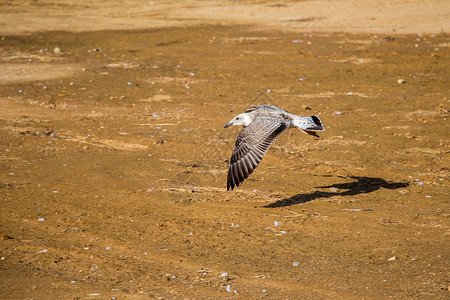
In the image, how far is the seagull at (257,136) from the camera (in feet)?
20.6

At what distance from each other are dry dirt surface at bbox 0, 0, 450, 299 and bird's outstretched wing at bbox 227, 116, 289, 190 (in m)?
0.42

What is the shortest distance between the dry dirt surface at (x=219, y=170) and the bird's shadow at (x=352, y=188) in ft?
0.10

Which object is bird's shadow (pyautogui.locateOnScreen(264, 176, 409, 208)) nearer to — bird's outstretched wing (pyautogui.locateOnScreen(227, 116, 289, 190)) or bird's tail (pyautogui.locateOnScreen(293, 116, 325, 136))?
bird's outstretched wing (pyautogui.locateOnScreen(227, 116, 289, 190))

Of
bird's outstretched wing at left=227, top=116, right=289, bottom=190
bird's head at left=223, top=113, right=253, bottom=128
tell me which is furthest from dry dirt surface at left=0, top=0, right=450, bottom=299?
bird's head at left=223, top=113, right=253, bottom=128

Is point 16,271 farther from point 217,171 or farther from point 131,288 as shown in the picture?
point 217,171

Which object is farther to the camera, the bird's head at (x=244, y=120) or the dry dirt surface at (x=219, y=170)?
the bird's head at (x=244, y=120)

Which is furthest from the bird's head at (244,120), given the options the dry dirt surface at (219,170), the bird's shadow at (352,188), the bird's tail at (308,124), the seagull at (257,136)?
the bird's shadow at (352,188)

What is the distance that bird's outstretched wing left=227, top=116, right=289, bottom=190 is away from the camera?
626cm

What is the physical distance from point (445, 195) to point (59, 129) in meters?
5.88

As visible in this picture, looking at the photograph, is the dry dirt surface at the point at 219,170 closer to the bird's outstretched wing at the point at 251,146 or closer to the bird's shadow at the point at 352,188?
the bird's shadow at the point at 352,188

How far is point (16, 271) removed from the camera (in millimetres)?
5039

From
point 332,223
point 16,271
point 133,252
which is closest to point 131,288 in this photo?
point 133,252

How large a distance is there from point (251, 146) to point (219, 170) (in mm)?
1262

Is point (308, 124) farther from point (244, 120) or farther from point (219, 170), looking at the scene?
point (219, 170)
